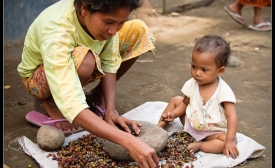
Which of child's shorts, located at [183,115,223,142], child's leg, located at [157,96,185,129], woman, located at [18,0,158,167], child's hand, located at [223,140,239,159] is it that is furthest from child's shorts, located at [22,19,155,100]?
child's hand, located at [223,140,239,159]

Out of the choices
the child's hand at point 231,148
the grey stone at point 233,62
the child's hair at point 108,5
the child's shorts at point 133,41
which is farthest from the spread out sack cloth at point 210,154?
the grey stone at point 233,62

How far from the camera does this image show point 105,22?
8.76 feet

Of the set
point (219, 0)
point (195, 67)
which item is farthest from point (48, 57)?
point (219, 0)

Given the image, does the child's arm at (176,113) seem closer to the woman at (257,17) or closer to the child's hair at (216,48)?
the child's hair at (216,48)

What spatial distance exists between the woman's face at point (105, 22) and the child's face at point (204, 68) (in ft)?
1.92

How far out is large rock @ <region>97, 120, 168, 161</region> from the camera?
2779 millimetres

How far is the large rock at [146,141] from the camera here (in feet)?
9.12

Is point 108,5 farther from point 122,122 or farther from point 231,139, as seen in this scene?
point 231,139

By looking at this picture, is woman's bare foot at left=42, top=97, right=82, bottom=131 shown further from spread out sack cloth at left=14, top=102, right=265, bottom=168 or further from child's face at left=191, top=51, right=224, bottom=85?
child's face at left=191, top=51, right=224, bottom=85

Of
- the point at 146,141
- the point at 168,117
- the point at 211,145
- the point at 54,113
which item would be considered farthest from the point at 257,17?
the point at 146,141

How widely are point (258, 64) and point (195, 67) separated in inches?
86.5

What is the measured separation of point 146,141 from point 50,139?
65 cm

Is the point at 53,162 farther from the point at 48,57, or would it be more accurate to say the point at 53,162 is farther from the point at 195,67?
the point at 195,67

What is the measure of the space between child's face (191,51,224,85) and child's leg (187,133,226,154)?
38 cm
